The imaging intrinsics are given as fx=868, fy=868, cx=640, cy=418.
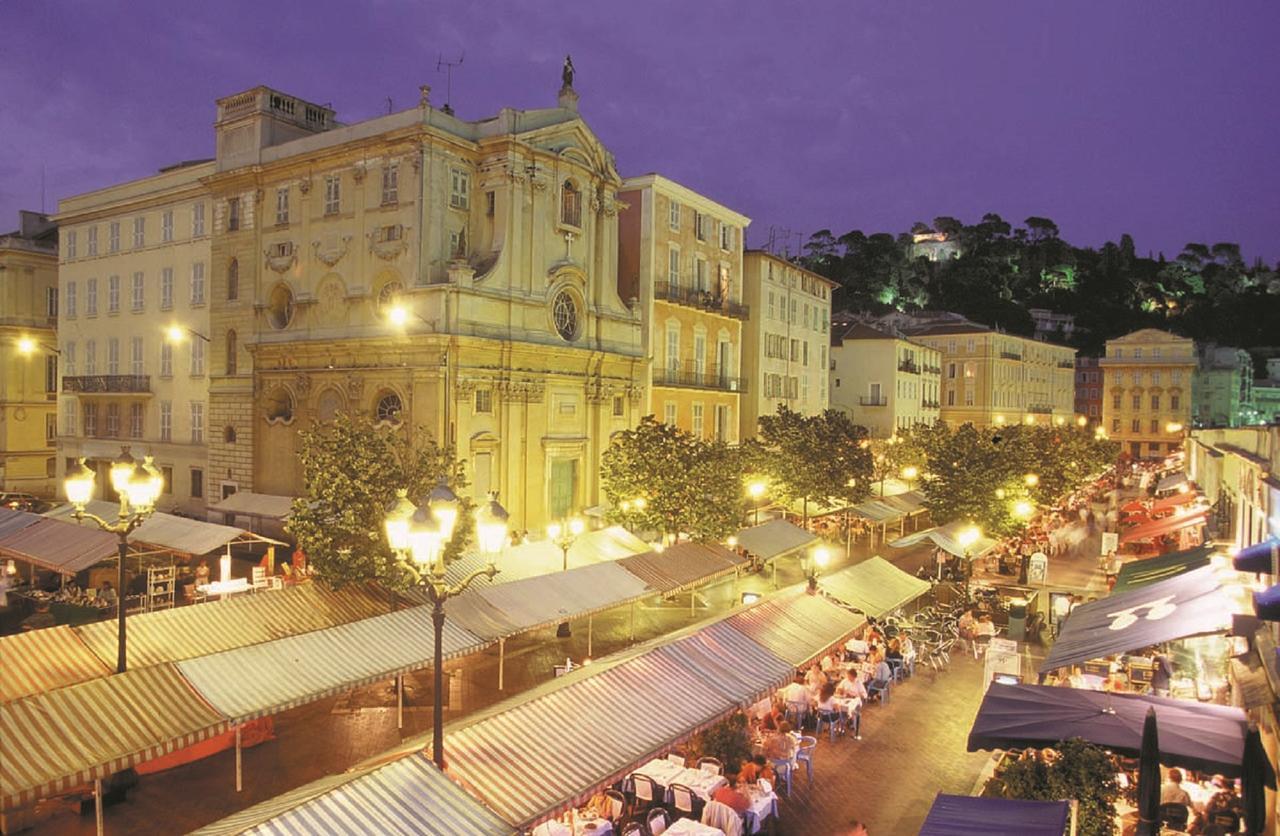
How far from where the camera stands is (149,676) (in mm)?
12398

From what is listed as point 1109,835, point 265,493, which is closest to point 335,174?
point 265,493

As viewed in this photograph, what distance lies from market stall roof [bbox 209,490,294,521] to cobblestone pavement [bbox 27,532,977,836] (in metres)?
13.9

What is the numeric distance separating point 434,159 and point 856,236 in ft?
300

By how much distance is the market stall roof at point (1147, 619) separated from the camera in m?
12.7

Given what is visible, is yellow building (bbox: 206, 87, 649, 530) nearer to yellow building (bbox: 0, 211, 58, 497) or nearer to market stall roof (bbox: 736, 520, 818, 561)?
market stall roof (bbox: 736, 520, 818, 561)

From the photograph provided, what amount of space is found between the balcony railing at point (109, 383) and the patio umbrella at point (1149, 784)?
4089cm

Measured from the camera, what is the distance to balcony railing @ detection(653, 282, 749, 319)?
40.2 meters

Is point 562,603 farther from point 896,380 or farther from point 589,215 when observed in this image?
point 896,380

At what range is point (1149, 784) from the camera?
29.0 ft

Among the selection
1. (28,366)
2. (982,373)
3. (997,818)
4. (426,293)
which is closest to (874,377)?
(982,373)

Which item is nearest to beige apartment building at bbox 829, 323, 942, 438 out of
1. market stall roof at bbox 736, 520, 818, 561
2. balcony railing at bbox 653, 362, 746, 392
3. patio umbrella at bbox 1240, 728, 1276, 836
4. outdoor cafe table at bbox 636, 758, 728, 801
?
balcony railing at bbox 653, 362, 746, 392

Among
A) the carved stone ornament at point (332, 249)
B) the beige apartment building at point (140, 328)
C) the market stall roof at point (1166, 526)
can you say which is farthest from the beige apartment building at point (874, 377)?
the beige apartment building at point (140, 328)

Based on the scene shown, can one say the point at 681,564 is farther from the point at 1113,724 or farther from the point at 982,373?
the point at 982,373

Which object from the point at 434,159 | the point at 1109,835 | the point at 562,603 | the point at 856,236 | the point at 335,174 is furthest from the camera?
the point at 856,236
